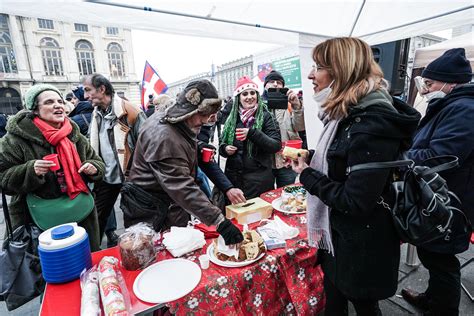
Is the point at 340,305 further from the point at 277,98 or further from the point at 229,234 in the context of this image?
the point at 277,98

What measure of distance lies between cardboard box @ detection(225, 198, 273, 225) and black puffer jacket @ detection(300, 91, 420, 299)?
592 mm

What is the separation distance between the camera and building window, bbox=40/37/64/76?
31.1 m

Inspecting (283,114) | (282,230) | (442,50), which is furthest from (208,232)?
(442,50)

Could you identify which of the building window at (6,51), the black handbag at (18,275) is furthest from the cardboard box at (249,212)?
the building window at (6,51)

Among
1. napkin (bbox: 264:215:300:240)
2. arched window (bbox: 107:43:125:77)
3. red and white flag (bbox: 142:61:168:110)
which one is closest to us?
napkin (bbox: 264:215:300:240)

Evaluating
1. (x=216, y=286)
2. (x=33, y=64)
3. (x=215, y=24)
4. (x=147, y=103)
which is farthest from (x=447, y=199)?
(x=33, y=64)

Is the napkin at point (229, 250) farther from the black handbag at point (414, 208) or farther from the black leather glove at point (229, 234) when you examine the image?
the black handbag at point (414, 208)

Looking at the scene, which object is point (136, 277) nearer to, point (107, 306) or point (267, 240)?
point (107, 306)

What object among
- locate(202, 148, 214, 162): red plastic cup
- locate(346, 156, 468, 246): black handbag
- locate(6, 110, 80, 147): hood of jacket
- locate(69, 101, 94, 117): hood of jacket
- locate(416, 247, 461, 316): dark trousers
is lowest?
locate(416, 247, 461, 316): dark trousers

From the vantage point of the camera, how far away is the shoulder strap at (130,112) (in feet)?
8.57

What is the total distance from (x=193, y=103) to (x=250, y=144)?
118cm

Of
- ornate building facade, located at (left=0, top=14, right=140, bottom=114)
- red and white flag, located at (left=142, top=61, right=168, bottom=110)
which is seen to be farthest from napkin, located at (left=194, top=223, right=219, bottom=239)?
ornate building facade, located at (left=0, top=14, right=140, bottom=114)

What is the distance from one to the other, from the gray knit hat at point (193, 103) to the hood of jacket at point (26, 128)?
3.32 feet

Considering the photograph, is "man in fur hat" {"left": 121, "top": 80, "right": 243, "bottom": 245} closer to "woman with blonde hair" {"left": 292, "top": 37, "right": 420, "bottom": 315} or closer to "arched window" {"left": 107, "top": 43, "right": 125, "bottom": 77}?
"woman with blonde hair" {"left": 292, "top": 37, "right": 420, "bottom": 315}
